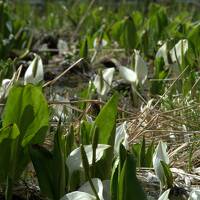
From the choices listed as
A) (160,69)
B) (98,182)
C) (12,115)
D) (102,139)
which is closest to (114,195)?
(98,182)

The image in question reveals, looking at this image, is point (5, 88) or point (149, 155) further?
point (5, 88)

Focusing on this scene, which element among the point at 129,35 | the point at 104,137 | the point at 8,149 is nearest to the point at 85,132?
the point at 104,137

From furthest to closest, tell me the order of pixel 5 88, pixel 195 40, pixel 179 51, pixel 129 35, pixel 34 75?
pixel 129 35 < pixel 195 40 < pixel 179 51 < pixel 34 75 < pixel 5 88

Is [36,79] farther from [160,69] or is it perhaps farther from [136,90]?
[160,69]

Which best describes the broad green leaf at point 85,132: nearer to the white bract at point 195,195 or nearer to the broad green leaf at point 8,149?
the broad green leaf at point 8,149

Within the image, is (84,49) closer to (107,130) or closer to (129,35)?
(129,35)

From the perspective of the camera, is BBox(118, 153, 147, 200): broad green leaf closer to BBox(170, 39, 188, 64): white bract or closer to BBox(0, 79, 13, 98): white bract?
BBox(0, 79, 13, 98): white bract

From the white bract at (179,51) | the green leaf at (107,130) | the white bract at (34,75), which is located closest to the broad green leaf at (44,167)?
the green leaf at (107,130)
